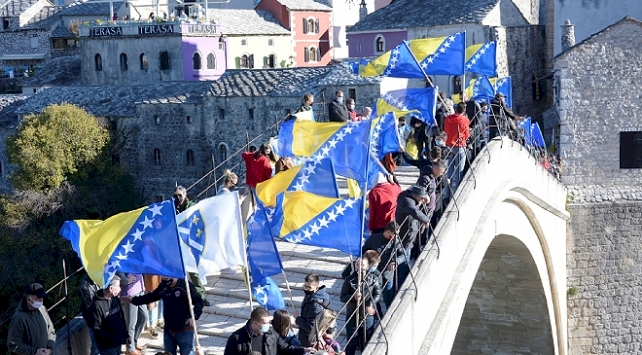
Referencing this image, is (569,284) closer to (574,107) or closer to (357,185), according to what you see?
(574,107)

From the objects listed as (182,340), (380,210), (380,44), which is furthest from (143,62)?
(182,340)

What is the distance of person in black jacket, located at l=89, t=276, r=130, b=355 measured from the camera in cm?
887

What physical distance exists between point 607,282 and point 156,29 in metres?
26.3

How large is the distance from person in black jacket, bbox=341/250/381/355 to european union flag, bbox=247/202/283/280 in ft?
2.28

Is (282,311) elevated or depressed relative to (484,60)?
depressed

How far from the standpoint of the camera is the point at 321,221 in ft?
31.1

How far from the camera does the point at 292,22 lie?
46531mm

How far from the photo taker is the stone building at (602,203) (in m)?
20.7

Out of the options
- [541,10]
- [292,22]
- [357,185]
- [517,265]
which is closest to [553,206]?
[517,265]

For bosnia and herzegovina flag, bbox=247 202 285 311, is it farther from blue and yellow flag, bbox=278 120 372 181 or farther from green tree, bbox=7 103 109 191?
green tree, bbox=7 103 109 191

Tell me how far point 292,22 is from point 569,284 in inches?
1098

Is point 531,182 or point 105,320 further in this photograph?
point 531,182

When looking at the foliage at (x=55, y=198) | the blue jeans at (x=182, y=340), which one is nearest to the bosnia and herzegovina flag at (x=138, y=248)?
the blue jeans at (x=182, y=340)

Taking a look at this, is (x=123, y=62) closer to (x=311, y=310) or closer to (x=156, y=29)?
(x=156, y=29)
